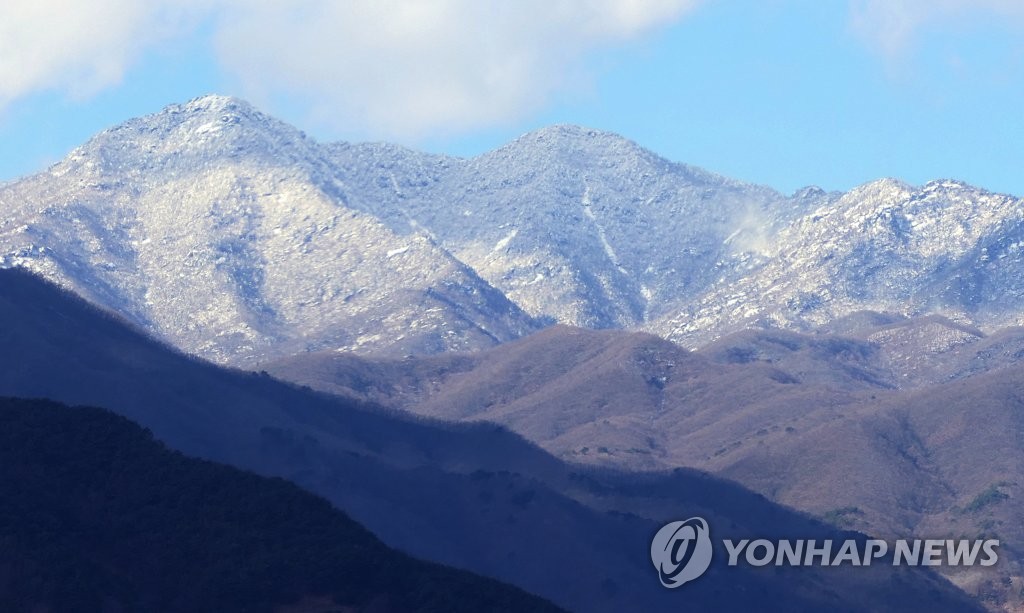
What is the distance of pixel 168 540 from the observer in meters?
133

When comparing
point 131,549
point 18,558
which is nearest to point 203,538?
point 131,549

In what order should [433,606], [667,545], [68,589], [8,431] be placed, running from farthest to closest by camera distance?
[667,545]
[8,431]
[433,606]
[68,589]

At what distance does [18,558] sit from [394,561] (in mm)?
26374

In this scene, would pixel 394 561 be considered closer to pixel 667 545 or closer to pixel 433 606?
pixel 433 606

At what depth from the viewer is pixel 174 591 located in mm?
125000

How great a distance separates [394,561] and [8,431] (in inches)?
1302

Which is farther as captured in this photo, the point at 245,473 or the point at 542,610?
the point at 245,473

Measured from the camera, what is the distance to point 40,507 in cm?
13000

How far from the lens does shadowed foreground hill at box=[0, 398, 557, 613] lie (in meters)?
121

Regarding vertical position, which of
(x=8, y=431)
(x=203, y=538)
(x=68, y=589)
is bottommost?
(x=68, y=589)

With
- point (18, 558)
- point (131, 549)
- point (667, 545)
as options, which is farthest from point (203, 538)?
point (667, 545)

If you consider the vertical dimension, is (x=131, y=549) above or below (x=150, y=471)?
below

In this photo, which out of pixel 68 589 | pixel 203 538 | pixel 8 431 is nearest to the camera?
pixel 68 589

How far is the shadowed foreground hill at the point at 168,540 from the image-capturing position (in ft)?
396
